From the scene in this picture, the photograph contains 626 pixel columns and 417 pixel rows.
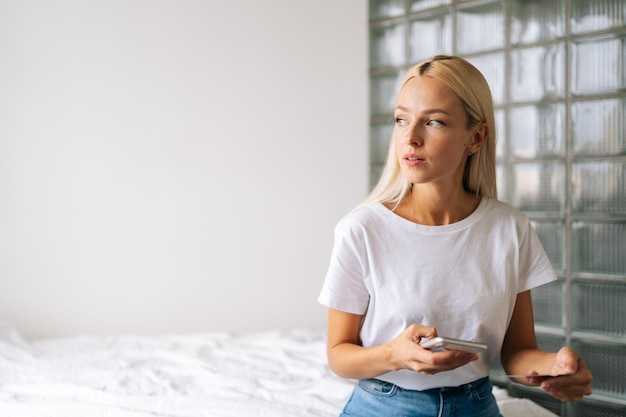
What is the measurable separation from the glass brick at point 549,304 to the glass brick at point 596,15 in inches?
37.3

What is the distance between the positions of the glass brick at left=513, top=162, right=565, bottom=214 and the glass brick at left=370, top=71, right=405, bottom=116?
0.73m

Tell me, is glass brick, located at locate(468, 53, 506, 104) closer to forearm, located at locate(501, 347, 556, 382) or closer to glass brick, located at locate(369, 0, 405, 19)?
glass brick, located at locate(369, 0, 405, 19)

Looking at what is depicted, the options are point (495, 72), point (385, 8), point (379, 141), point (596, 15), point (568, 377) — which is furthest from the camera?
point (379, 141)

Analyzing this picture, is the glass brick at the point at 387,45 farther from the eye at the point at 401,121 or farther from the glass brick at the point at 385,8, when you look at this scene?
the eye at the point at 401,121

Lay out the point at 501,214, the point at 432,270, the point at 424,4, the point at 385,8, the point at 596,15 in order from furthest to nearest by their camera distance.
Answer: the point at 385,8, the point at 424,4, the point at 596,15, the point at 501,214, the point at 432,270

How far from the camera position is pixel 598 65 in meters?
2.42

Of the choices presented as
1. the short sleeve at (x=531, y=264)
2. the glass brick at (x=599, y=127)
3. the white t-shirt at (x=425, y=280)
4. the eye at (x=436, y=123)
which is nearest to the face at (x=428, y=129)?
the eye at (x=436, y=123)

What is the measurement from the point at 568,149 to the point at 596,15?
19.1 inches

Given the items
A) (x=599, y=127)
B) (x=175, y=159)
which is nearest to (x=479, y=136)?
(x=599, y=127)

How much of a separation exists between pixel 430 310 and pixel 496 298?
5.4 inches

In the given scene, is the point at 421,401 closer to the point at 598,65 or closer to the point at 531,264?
the point at 531,264

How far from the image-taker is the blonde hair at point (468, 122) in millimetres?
1310

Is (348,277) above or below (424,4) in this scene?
below

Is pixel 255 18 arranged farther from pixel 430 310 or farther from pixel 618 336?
pixel 430 310
